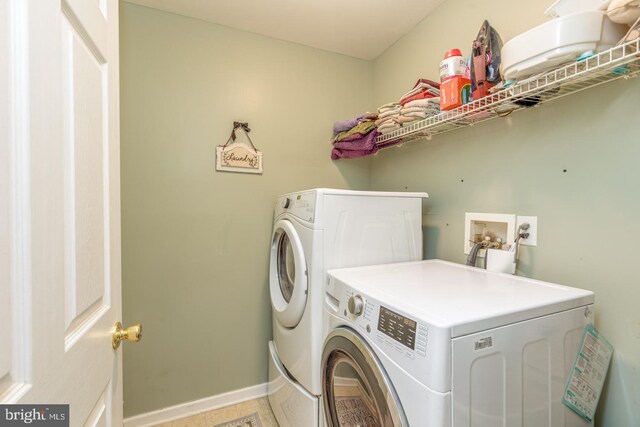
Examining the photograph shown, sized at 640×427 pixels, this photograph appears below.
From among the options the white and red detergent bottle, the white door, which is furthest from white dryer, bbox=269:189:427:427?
the white door

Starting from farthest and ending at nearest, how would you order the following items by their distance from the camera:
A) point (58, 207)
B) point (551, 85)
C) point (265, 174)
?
1. point (265, 174)
2. point (551, 85)
3. point (58, 207)

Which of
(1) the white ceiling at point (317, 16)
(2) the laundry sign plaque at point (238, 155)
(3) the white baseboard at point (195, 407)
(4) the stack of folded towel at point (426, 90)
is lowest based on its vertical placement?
(3) the white baseboard at point (195, 407)

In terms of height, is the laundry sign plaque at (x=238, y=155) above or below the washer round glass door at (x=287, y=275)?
above

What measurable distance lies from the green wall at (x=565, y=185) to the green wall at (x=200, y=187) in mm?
983

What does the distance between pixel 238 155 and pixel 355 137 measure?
78 centimetres

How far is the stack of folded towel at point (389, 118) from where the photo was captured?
155 cm

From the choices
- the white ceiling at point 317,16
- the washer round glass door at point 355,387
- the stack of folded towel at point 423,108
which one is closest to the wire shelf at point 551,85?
the stack of folded towel at point 423,108

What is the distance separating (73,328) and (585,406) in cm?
141

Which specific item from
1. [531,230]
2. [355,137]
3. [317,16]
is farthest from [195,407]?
[317,16]

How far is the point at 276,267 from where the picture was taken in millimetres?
1867

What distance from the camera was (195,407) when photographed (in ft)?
5.96

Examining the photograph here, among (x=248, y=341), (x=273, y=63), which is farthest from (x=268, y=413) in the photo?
(x=273, y=63)

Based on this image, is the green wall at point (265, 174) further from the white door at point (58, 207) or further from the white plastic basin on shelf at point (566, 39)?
the white door at point (58, 207)

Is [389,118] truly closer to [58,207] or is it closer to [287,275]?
[287,275]
